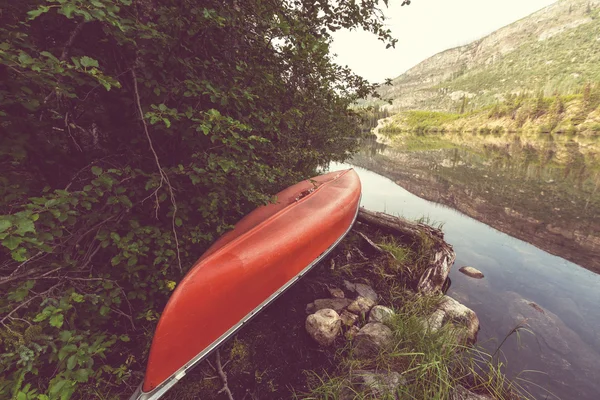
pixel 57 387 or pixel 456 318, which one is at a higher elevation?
pixel 57 387

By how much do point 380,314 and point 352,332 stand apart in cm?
57

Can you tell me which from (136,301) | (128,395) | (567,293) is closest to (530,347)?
(567,293)

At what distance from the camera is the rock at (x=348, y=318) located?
334 centimetres

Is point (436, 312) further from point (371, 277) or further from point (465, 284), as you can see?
point (465, 284)

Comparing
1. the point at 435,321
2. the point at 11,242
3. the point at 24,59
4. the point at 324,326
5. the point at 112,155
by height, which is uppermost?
the point at 24,59

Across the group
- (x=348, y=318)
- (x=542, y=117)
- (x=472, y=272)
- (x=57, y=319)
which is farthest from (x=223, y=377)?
(x=542, y=117)

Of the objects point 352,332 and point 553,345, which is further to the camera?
point 553,345

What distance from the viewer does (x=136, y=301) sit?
286 centimetres

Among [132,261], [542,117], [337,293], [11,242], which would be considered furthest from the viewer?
[542,117]

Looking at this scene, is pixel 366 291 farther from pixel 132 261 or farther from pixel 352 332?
pixel 132 261

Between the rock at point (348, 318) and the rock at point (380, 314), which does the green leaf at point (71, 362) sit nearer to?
the rock at point (348, 318)

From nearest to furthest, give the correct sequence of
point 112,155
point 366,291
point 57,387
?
point 57,387 < point 112,155 < point 366,291

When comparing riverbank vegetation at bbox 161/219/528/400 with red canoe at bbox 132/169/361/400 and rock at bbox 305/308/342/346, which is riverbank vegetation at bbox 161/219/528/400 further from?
red canoe at bbox 132/169/361/400

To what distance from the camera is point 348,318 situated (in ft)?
11.2
